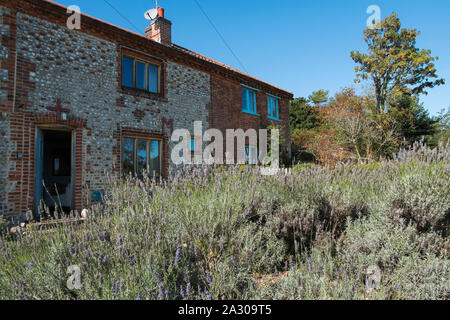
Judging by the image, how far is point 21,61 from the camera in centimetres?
627

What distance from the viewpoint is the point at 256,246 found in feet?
9.50

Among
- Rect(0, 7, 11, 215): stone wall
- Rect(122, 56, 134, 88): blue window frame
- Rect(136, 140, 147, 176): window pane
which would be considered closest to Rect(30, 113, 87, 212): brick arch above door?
Rect(0, 7, 11, 215): stone wall

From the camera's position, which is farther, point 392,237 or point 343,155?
point 343,155

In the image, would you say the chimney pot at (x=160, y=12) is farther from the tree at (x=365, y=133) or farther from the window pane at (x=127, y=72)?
the tree at (x=365, y=133)

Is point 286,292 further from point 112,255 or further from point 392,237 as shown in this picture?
point 112,255

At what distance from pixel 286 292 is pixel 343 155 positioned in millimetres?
14056

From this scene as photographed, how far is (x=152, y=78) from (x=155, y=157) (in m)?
2.88

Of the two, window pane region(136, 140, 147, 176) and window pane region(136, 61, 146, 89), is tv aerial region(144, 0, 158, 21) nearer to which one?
window pane region(136, 61, 146, 89)

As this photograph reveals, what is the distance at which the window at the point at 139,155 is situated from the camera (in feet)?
27.5

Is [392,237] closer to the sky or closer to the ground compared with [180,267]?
closer to the sky

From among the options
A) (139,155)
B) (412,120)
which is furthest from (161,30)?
(412,120)

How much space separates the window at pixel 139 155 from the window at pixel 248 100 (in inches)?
212

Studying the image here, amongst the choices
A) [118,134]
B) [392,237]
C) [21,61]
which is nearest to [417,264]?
[392,237]

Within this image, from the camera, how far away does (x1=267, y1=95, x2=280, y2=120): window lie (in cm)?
1442
